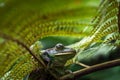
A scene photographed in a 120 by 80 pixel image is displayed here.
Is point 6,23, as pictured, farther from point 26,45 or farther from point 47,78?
point 47,78

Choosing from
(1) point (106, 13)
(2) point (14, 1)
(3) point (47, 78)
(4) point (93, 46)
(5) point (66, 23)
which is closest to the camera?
(2) point (14, 1)

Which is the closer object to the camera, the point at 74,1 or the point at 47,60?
the point at 74,1

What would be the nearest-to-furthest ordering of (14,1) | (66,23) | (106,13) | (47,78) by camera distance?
1. (14,1)
2. (66,23)
3. (106,13)
4. (47,78)

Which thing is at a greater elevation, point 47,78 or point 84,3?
point 84,3

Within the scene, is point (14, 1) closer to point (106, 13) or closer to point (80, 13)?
point (80, 13)

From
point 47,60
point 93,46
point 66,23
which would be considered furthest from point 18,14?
point 93,46
